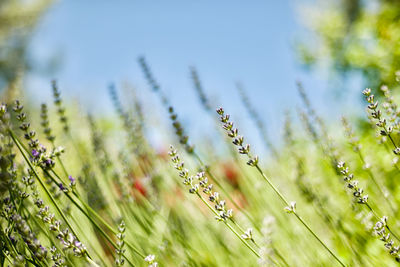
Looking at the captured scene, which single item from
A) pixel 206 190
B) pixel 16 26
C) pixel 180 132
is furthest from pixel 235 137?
pixel 16 26

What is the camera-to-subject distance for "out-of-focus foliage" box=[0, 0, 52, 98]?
1018 cm

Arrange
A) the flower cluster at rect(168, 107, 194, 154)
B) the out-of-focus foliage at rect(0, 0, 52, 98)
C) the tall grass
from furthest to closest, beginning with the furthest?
the out-of-focus foliage at rect(0, 0, 52, 98)
the flower cluster at rect(168, 107, 194, 154)
the tall grass

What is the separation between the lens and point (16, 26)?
10641 millimetres

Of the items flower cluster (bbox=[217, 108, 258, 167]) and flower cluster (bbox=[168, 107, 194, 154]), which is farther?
flower cluster (bbox=[168, 107, 194, 154])

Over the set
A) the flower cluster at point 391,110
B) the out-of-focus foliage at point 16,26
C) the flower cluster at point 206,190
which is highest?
the out-of-focus foliage at point 16,26

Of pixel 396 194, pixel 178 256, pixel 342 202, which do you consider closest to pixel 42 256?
pixel 178 256

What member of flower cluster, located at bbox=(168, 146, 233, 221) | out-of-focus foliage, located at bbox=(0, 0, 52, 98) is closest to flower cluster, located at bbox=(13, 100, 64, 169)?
flower cluster, located at bbox=(168, 146, 233, 221)

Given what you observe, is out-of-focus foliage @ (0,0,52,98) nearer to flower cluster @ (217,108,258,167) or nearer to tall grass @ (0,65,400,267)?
tall grass @ (0,65,400,267)

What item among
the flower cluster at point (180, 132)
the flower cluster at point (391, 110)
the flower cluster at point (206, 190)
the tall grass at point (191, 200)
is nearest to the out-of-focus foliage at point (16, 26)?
the tall grass at point (191, 200)

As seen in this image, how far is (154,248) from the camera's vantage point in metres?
1.20

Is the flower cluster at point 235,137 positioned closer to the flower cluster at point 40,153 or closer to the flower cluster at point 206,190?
the flower cluster at point 206,190

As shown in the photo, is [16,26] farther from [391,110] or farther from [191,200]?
[391,110]

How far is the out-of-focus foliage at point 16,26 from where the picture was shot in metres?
10.2

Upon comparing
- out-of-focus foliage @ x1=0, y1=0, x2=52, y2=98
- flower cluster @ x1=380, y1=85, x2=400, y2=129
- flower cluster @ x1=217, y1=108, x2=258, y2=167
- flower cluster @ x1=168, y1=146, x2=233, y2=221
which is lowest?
flower cluster @ x1=168, y1=146, x2=233, y2=221
